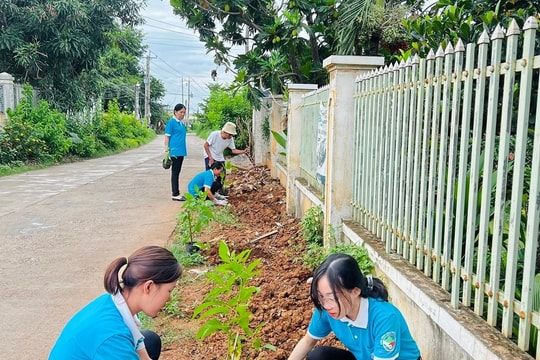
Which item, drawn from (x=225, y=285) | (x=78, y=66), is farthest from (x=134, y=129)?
(x=225, y=285)

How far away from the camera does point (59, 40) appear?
54.2 ft

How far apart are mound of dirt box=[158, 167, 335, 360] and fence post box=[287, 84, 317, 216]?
1.14 feet

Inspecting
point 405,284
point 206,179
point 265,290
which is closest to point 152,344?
point 405,284

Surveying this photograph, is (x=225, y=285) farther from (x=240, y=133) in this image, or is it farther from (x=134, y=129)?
(x=134, y=129)

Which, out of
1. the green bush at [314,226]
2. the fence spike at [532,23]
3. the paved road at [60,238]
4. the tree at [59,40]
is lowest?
the paved road at [60,238]

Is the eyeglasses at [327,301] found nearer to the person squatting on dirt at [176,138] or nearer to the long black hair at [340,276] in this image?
the long black hair at [340,276]

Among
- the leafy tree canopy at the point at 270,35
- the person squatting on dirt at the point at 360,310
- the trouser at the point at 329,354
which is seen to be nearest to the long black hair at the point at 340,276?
the person squatting on dirt at the point at 360,310

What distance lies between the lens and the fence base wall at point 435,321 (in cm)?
211

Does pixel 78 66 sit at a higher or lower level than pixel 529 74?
higher

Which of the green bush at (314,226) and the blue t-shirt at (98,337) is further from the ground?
the blue t-shirt at (98,337)

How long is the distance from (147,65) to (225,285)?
170 feet

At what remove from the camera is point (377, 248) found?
3.68m

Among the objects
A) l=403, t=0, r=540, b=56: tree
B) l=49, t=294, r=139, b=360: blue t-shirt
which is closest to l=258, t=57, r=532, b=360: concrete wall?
l=403, t=0, r=540, b=56: tree

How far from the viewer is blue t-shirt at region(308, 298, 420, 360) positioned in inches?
88.8
